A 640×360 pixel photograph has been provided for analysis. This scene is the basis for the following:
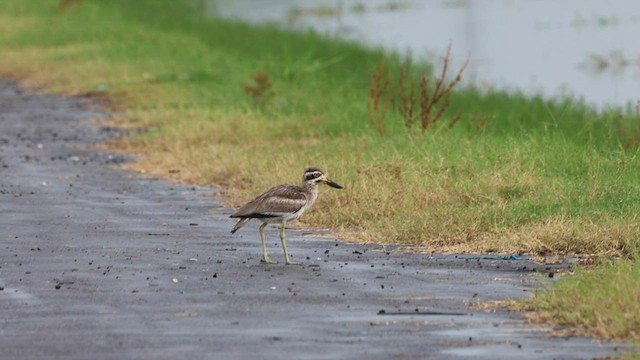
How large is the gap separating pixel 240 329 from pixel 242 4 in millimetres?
51990

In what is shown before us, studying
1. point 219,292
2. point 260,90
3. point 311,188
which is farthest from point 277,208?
point 260,90

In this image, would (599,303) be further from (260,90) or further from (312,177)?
(260,90)

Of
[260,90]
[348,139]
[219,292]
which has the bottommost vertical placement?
[260,90]

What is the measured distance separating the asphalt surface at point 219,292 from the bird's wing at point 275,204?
0.45 meters

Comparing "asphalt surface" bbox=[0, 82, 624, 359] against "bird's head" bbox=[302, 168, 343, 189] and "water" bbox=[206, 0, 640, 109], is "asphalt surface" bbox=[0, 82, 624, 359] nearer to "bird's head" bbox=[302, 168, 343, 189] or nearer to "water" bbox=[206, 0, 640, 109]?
"bird's head" bbox=[302, 168, 343, 189]

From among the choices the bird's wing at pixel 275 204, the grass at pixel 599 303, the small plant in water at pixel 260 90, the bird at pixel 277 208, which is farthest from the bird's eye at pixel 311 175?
the small plant in water at pixel 260 90

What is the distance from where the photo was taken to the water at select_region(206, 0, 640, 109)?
38.2 meters

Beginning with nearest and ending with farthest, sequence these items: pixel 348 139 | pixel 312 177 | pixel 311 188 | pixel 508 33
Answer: pixel 311 188 → pixel 312 177 → pixel 348 139 → pixel 508 33

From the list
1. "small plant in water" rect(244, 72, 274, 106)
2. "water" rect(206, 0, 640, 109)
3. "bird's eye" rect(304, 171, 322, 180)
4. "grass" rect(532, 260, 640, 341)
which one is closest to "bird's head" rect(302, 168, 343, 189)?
"bird's eye" rect(304, 171, 322, 180)

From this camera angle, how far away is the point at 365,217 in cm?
1641

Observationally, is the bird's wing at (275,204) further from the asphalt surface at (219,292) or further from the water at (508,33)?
the water at (508,33)

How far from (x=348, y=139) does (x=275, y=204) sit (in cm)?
830

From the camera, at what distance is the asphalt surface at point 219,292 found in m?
10.3

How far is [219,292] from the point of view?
41.3 ft
